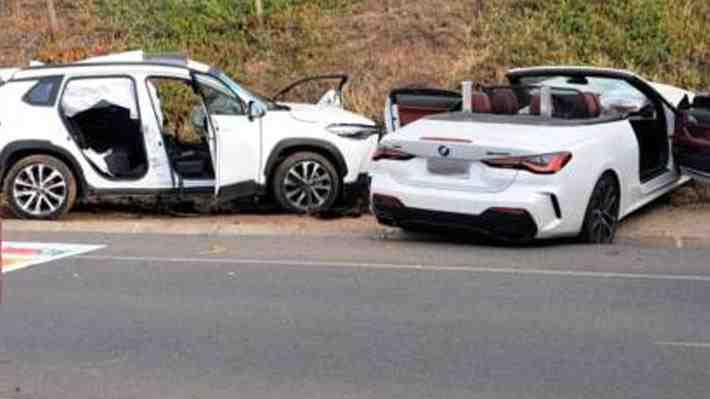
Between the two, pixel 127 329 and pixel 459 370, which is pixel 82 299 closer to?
pixel 127 329

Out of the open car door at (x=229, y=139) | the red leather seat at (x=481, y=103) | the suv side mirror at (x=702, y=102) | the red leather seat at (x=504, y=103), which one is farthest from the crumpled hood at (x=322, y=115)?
the suv side mirror at (x=702, y=102)

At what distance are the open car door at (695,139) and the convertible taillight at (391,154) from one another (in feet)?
9.61

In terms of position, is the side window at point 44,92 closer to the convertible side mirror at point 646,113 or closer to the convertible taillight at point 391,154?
the convertible taillight at point 391,154

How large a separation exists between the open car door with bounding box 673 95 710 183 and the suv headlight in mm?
3235

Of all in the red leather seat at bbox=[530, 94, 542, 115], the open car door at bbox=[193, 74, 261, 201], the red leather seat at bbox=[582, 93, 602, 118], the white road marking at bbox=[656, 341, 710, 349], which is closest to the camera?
the white road marking at bbox=[656, 341, 710, 349]

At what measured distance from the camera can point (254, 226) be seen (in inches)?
504

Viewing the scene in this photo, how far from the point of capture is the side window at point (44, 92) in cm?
1292

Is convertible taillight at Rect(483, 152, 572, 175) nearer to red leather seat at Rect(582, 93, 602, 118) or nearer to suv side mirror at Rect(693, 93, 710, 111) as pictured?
red leather seat at Rect(582, 93, 602, 118)

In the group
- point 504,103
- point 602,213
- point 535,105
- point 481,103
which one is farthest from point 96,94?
point 602,213

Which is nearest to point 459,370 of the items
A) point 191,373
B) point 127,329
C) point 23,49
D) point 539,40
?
point 191,373

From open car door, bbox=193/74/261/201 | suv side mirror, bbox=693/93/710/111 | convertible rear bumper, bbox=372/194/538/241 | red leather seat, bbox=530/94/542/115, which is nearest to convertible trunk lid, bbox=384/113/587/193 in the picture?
convertible rear bumper, bbox=372/194/538/241

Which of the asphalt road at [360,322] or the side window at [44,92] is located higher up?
the side window at [44,92]

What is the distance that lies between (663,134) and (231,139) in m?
4.38

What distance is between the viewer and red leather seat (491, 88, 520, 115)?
1174 centimetres
